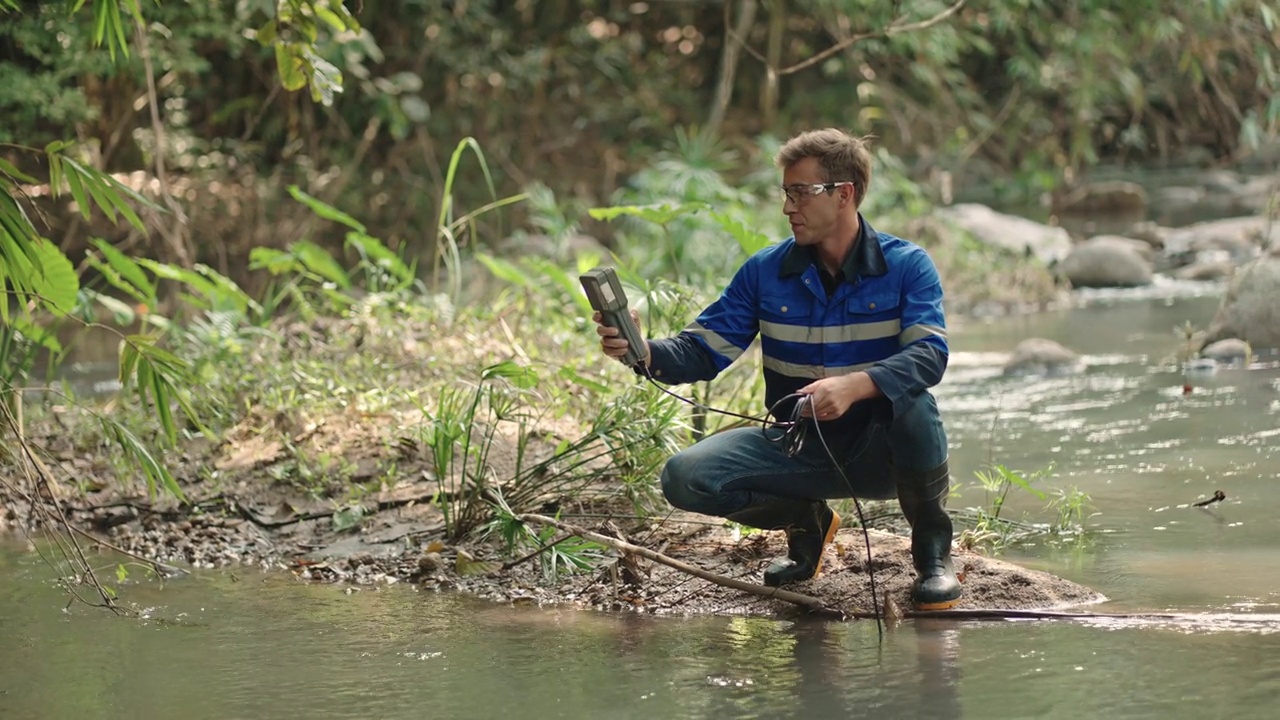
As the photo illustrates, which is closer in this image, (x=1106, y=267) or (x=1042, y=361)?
(x=1042, y=361)

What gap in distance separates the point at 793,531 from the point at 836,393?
608 mm

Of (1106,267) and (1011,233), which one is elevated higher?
(1011,233)

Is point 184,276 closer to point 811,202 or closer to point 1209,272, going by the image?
point 811,202

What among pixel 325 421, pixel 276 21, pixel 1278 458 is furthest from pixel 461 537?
pixel 1278 458

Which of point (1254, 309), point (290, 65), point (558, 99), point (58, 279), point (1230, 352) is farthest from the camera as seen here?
point (558, 99)

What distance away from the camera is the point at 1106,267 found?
36.4ft

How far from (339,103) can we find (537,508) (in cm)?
957

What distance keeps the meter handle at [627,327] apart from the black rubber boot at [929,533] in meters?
0.73

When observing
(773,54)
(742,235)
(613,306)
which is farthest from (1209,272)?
(613,306)

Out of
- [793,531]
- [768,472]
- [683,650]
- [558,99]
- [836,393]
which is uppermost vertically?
[558,99]

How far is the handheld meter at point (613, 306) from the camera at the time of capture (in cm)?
362

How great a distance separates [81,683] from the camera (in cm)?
345

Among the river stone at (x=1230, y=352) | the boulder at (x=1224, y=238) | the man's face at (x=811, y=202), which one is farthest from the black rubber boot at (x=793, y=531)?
the boulder at (x=1224, y=238)

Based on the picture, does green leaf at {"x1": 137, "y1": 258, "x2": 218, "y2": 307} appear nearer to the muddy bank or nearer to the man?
the muddy bank
